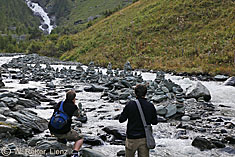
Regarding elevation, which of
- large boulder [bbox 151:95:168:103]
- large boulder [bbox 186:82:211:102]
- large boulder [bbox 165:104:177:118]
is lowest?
large boulder [bbox 165:104:177:118]

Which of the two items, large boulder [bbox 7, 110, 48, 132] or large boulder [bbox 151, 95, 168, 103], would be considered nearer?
large boulder [bbox 7, 110, 48, 132]

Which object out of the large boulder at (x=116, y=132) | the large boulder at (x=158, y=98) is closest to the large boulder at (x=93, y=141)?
the large boulder at (x=116, y=132)

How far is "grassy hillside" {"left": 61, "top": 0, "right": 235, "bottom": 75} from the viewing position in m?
31.3

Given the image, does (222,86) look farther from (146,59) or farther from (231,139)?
(146,59)

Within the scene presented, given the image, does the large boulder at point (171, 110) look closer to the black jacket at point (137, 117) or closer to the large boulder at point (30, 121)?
the large boulder at point (30, 121)

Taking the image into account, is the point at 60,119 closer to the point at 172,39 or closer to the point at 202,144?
the point at 202,144

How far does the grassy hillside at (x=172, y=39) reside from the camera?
1232 inches

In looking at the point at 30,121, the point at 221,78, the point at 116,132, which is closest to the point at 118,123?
the point at 116,132

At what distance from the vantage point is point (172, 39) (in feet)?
139

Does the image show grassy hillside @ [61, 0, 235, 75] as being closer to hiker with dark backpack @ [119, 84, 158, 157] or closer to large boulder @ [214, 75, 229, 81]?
large boulder @ [214, 75, 229, 81]

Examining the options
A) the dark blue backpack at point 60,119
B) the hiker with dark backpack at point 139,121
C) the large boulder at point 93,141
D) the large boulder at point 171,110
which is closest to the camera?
the hiker with dark backpack at point 139,121

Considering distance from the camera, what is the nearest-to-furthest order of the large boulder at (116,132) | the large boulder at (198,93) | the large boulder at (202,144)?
the large boulder at (202,144), the large boulder at (116,132), the large boulder at (198,93)

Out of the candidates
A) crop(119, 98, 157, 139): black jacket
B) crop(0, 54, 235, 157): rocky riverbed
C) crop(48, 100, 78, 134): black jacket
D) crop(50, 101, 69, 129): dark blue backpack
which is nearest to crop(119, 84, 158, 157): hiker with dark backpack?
crop(119, 98, 157, 139): black jacket

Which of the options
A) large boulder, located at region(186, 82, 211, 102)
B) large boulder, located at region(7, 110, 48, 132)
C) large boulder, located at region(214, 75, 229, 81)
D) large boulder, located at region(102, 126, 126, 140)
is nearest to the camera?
large boulder, located at region(7, 110, 48, 132)
